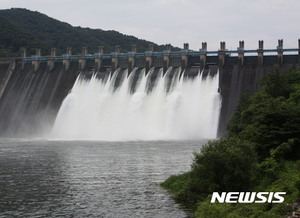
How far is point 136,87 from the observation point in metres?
85.9

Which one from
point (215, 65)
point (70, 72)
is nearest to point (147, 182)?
point (215, 65)

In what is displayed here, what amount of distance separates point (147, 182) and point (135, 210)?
8.40 meters

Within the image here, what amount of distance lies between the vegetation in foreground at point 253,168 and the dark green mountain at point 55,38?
106 meters

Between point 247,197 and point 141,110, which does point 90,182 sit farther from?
point 141,110

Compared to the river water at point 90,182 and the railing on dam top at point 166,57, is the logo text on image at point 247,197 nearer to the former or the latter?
the river water at point 90,182

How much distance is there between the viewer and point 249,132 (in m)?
34.9

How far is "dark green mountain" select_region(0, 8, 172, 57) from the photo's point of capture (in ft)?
470

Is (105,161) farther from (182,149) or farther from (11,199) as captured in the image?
(11,199)

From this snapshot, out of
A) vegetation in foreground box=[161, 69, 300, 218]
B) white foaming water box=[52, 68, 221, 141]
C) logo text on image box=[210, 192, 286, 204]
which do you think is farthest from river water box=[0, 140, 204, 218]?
white foaming water box=[52, 68, 221, 141]

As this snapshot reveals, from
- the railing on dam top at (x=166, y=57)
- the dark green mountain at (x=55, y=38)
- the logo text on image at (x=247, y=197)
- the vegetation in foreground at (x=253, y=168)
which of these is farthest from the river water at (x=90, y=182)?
the dark green mountain at (x=55, y=38)

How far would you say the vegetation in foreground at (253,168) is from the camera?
2438 centimetres

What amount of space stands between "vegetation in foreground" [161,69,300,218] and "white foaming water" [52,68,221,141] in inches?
1513

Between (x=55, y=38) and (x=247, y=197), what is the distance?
160 m

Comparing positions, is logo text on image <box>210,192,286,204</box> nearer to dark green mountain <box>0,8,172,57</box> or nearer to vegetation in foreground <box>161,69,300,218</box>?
vegetation in foreground <box>161,69,300,218</box>
